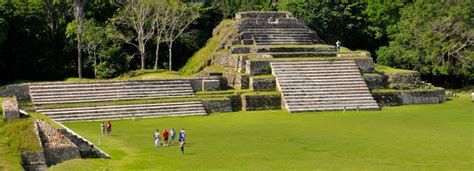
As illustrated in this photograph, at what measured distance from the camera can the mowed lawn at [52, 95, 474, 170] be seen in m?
22.1

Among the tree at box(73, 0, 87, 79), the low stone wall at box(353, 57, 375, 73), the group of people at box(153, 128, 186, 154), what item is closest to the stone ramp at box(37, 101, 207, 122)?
the group of people at box(153, 128, 186, 154)

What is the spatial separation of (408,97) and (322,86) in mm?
5183

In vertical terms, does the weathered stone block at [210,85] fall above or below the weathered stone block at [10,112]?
below

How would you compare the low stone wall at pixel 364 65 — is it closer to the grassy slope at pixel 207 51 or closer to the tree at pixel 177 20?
the grassy slope at pixel 207 51

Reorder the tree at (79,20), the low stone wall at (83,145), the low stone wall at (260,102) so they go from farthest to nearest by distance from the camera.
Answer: the tree at (79,20), the low stone wall at (260,102), the low stone wall at (83,145)

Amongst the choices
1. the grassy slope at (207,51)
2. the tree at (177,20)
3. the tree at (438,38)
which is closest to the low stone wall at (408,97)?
the tree at (438,38)

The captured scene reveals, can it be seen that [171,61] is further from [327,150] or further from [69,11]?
[327,150]

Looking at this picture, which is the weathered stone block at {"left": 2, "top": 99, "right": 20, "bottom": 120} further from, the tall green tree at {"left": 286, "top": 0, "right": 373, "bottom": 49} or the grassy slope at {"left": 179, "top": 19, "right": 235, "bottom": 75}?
the tall green tree at {"left": 286, "top": 0, "right": 373, "bottom": 49}

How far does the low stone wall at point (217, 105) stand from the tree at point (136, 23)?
9.85 m

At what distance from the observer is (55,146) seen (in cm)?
2156

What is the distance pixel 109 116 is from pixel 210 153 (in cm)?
1176

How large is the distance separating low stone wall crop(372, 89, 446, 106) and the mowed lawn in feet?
9.21

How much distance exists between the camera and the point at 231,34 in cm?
4841

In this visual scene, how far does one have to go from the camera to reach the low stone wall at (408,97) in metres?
40.0
